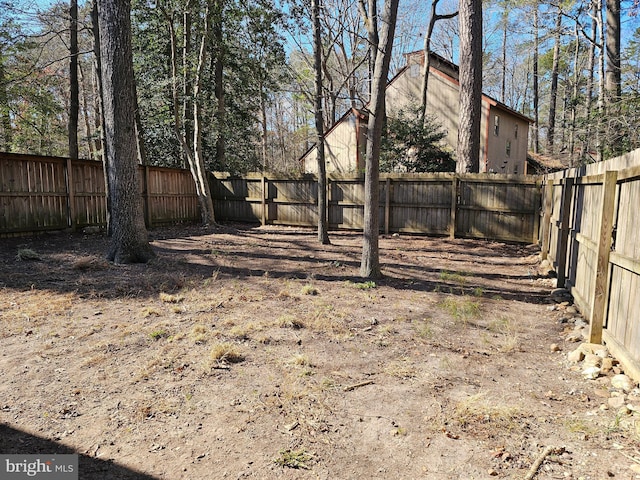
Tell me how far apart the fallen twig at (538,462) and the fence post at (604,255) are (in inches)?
61.7

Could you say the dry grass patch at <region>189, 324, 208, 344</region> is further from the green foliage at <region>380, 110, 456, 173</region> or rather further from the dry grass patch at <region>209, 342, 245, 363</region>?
the green foliage at <region>380, 110, 456, 173</region>

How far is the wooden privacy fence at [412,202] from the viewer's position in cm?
939

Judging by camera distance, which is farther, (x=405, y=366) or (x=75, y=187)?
(x=75, y=187)

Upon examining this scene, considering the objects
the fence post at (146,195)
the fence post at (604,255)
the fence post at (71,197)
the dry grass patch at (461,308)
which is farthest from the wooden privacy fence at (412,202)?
the fence post at (604,255)

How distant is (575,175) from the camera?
4590mm

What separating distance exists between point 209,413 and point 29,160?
29.1ft

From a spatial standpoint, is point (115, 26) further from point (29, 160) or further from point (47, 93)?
point (47, 93)

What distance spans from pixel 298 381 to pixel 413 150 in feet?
39.7

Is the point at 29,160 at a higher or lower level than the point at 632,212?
higher

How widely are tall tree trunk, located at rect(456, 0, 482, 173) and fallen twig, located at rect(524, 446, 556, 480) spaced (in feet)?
29.1

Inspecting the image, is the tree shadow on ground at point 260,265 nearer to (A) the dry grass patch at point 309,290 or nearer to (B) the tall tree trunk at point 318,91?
(A) the dry grass patch at point 309,290

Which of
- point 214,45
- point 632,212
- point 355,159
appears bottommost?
point 632,212

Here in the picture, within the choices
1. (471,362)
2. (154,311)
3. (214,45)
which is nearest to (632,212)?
(471,362)

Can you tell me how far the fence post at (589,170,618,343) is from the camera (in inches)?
117
